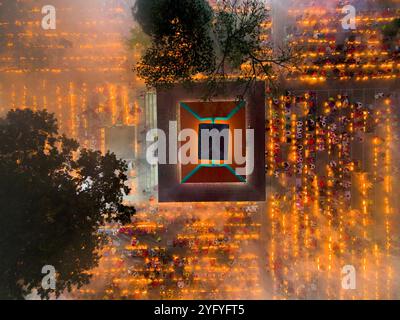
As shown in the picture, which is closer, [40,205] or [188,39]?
[40,205]

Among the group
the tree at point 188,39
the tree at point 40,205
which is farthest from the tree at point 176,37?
the tree at point 40,205

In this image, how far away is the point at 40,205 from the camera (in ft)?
25.3

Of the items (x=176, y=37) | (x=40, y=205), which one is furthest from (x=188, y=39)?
(x=40, y=205)

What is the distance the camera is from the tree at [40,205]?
759 centimetres

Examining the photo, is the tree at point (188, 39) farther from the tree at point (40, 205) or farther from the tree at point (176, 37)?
the tree at point (40, 205)

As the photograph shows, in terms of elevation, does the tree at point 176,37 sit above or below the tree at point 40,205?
above

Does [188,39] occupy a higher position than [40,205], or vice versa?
[188,39]

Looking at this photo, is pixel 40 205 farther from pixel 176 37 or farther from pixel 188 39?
pixel 188 39

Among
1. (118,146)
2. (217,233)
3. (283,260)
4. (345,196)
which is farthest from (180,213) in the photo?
(345,196)

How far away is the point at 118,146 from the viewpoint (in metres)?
10.5

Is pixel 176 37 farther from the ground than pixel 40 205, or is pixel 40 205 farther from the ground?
pixel 176 37

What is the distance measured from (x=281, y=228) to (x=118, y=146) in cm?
604

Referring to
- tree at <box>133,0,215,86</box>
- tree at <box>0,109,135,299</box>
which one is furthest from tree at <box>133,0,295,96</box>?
tree at <box>0,109,135,299</box>

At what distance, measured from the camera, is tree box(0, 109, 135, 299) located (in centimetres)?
759
